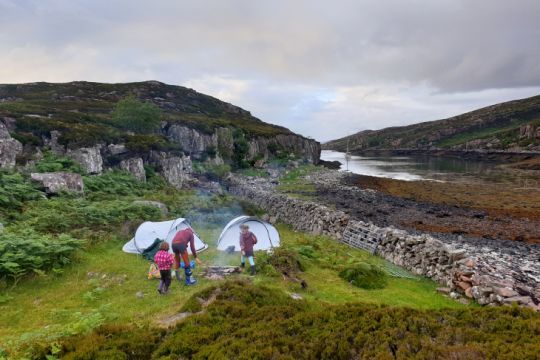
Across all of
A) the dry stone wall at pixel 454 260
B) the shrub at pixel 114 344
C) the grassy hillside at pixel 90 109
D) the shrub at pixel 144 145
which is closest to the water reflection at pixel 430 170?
the grassy hillside at pixel 90 109

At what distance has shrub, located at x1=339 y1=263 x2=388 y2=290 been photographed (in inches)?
570

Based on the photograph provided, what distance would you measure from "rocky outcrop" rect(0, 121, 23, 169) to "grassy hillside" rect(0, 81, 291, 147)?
4.99ft

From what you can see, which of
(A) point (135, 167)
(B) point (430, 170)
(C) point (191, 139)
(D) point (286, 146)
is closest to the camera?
(A) point (135, 167)

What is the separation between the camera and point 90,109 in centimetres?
6444

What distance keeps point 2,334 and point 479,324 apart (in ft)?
39.2

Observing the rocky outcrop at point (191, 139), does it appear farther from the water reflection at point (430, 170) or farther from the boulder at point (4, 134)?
the water reflection at point (430, 170)

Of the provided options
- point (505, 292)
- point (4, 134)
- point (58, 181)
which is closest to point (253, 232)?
point (505, 292)

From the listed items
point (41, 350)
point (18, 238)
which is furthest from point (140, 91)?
point (41, 350)

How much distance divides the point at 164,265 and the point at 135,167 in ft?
84.0

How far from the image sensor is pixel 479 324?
311 inches

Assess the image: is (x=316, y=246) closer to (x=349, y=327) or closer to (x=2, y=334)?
(x=349, y=327)

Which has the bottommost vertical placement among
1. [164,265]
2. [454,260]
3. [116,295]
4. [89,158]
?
[116,295]

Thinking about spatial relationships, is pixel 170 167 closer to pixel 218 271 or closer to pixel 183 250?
pixel 218 271

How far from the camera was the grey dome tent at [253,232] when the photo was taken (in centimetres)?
1934
